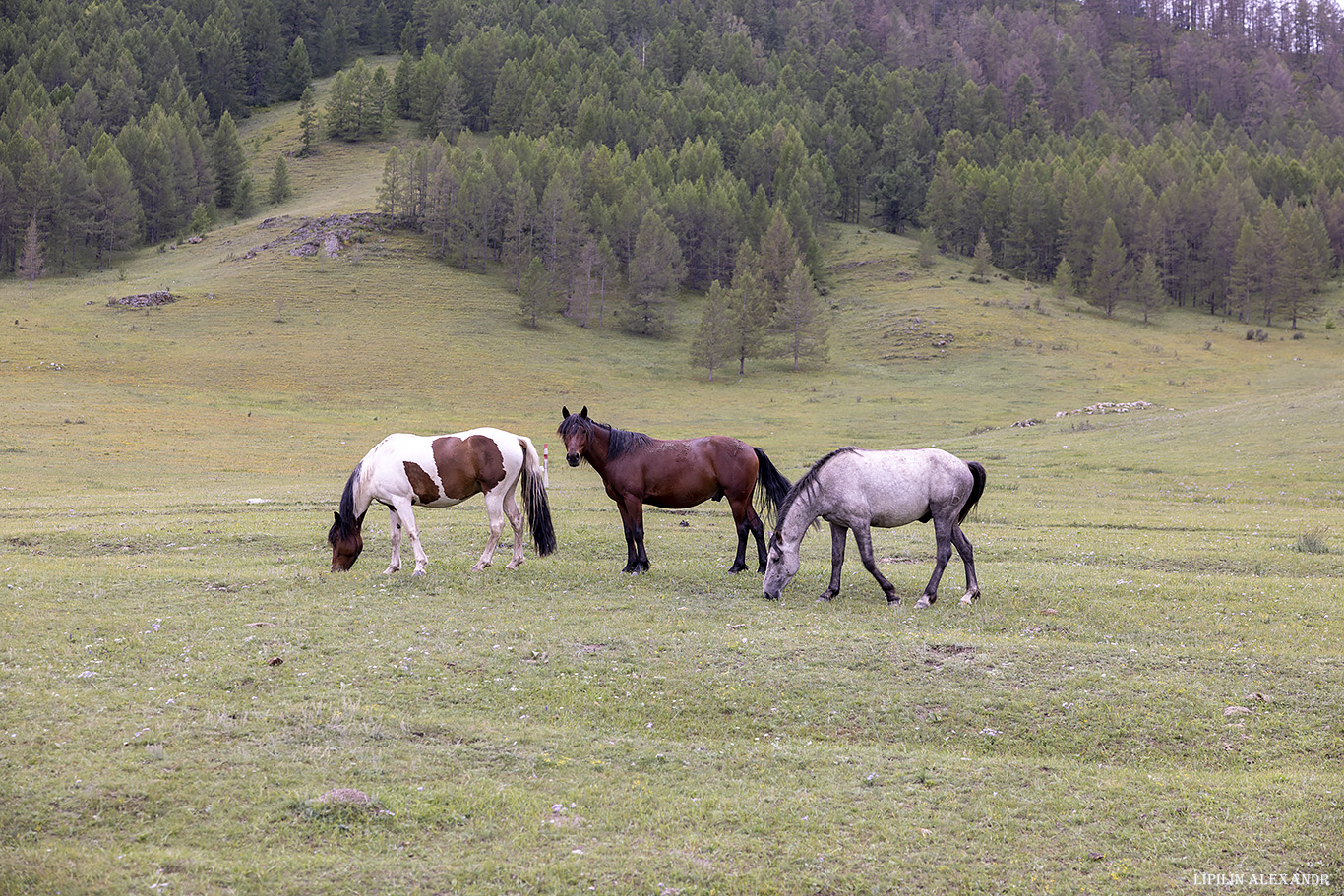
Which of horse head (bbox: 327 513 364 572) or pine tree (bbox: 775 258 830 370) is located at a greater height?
pine tree (bbox: 775 258 830 370)

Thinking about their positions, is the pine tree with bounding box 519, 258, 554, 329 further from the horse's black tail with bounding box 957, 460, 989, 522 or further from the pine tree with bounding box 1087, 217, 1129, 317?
the horse's black tail with bounding box 957, 460, 989, 522

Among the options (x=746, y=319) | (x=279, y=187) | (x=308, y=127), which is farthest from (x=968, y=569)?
(x=308, y=127)

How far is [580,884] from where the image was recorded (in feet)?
21.2

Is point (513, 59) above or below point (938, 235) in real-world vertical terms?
above

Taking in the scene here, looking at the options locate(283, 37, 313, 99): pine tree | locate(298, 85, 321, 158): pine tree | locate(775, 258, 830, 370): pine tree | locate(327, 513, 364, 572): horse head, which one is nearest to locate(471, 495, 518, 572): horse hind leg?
locate(327, 513, 364, 572): horse head

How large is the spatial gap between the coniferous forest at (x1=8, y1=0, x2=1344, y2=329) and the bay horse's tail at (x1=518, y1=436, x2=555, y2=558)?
62987 mm

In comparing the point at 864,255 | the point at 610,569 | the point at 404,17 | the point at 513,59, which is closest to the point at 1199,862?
the point at 610,569

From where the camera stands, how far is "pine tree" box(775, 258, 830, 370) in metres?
84.1

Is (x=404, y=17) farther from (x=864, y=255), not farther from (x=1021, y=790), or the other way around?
(x=1021, y=790)

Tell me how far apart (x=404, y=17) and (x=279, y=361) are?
151 metres

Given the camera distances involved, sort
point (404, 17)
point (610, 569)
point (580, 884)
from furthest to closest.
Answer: point (404, 17) → point (610, 569) → point (580, 884)

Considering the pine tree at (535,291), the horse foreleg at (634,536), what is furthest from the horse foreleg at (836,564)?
the pine tree at (535,291)

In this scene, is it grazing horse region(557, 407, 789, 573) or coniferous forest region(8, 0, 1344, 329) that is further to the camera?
coniferous forest region(8, 0, 1344, 329)

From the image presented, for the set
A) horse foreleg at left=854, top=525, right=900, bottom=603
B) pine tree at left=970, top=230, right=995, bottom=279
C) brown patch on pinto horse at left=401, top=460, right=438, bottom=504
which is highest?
pine tree at left=970, top=230, right=995, bottom=279
